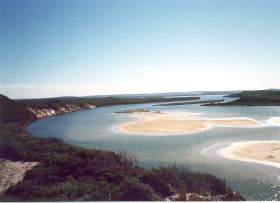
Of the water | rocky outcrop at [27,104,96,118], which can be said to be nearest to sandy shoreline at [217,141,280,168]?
the water

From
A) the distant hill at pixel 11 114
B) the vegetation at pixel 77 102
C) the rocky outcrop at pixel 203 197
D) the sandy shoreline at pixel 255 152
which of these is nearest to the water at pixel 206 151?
the sandy shoreline at pixel 255 152

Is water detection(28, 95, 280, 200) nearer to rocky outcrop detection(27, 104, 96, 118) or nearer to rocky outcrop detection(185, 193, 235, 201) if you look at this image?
rocky outcrop detection(185, 193, 235, 201)

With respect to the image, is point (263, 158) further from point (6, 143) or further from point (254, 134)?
point (6, 143)

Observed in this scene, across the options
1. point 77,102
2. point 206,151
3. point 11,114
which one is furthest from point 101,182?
point 77,102

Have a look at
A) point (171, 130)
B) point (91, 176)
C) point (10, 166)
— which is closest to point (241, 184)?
point (91, 176)

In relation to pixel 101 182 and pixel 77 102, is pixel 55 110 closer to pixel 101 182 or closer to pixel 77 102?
pixel 77 102

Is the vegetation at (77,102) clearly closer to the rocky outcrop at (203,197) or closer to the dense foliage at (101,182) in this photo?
the dense foliage at (101,182)
